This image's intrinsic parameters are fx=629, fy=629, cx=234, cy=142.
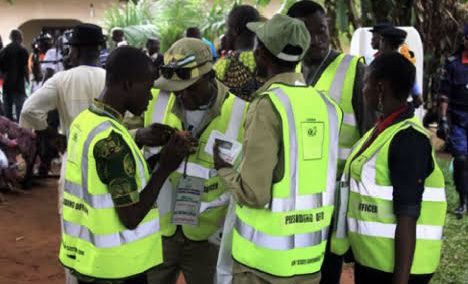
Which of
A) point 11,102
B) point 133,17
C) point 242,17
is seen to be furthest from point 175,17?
point 242,17

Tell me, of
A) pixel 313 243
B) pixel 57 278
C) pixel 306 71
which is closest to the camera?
pixel 313 243

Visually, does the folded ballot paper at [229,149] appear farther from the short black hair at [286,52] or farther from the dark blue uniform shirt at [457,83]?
the dark blue uniform shirt at [457,83]

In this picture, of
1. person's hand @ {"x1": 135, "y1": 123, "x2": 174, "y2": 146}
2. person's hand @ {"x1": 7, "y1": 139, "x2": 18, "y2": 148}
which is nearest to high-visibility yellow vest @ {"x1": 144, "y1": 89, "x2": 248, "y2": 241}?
person's hand @ {"x1": 135, "y1": 123, "x2": 174, "y2": 146}

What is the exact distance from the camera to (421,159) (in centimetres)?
264

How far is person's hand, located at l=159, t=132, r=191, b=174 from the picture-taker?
2812 millimetres

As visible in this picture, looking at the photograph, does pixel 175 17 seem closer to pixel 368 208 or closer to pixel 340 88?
pixel 340 88

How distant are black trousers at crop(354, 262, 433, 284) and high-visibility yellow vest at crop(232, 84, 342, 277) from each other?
304 millimetres

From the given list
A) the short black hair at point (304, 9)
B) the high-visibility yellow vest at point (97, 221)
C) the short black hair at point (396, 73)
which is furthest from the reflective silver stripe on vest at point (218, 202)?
the short black hair at point (304, 9)

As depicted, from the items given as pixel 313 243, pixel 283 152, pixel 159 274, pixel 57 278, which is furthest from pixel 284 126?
pixel 57 278

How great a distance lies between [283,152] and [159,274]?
114 centimetres

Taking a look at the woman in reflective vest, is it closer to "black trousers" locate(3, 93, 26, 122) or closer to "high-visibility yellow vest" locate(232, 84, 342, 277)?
"high-visibility yellow vest" locate(232, 84, 342, 277)

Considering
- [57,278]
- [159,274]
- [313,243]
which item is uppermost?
[313,243]

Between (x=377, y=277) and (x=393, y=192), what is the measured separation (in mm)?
439

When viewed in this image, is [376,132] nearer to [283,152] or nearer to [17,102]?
[283,152]
